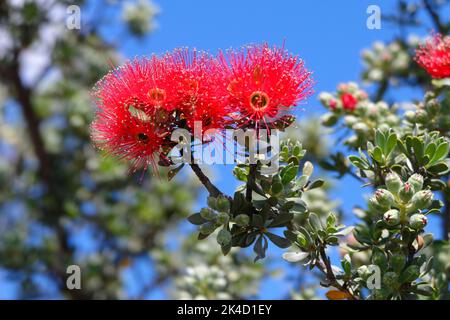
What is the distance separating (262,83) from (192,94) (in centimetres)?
21

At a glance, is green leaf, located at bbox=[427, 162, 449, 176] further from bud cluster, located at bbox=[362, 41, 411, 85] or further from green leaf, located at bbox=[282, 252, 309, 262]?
bud cluster, located at bbox=[362, 41, 411, 85]

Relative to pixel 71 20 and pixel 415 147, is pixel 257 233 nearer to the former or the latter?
pixel 415 147

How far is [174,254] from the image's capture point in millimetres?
6449

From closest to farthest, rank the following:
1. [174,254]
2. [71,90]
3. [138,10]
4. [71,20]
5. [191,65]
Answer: [191,65] < [71,20] < [174,254] < [71,90] < [138,10]

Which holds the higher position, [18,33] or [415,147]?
[18,33]

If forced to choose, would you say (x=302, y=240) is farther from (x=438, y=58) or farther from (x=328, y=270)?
(x=438, y=58)

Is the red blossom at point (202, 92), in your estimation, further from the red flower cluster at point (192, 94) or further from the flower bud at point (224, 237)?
the flower bud at point (224, 237)

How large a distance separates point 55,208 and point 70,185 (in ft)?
0.90

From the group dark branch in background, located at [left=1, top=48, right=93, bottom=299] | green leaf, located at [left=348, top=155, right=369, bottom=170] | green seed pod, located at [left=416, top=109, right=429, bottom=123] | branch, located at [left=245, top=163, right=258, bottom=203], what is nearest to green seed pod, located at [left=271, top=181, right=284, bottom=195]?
branch, located at [left=245, top=163, right=258, bottom=203]

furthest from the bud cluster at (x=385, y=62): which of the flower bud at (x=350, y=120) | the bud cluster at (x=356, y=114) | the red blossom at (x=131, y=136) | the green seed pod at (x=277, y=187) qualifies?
the red blossom at (x=131, y=136)

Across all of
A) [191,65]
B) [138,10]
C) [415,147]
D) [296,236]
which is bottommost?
[296,236]

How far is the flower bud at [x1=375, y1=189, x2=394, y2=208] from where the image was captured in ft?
6.95

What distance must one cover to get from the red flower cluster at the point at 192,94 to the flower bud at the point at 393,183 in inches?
14.6
